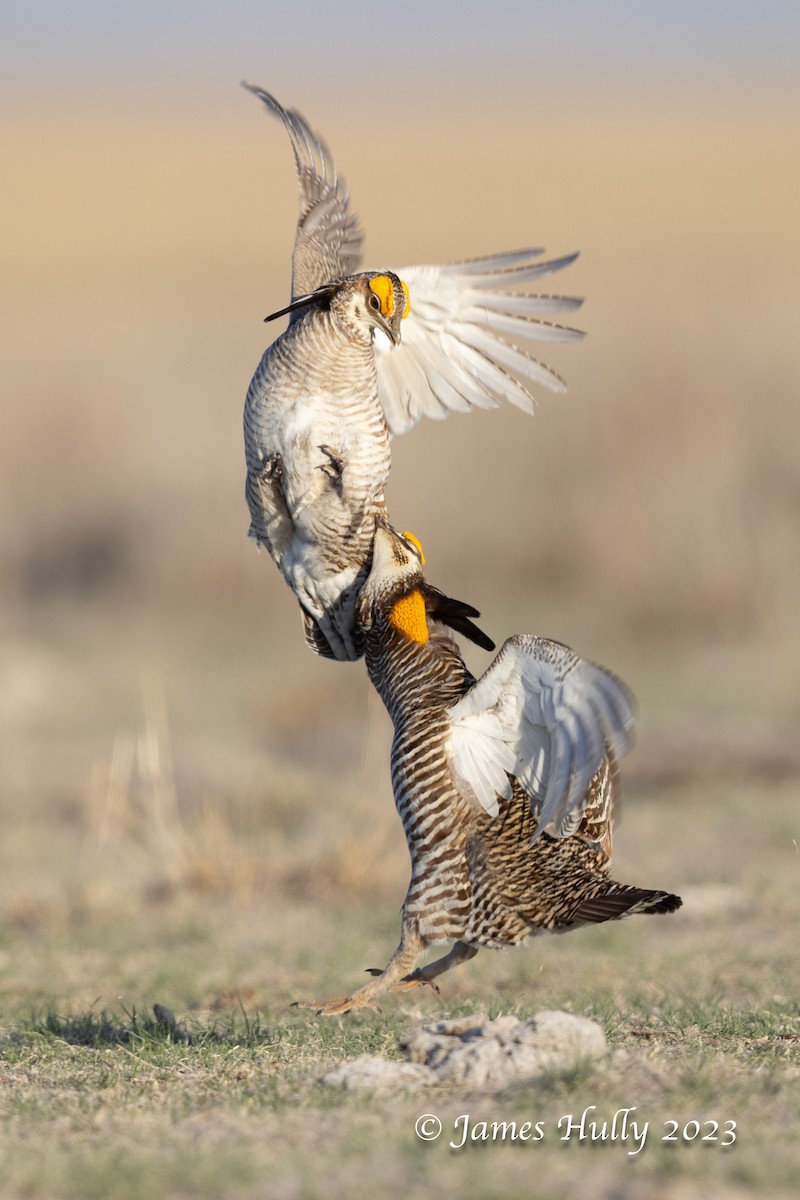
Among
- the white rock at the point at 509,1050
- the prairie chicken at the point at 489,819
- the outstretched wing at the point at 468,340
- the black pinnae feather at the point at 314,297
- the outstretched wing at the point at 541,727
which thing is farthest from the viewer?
the outstretched wing at the point at 468,340

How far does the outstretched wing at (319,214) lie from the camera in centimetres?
504

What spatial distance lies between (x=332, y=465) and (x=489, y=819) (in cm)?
98

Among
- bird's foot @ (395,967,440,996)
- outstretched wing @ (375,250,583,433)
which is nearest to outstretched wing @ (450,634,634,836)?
bird's foot @ (395,967,440,996)

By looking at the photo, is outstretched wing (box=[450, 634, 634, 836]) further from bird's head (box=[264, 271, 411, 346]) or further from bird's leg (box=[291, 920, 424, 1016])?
bird's head (box=[264, 271, 411, 346])

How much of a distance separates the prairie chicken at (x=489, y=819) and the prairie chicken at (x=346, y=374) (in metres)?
0.38

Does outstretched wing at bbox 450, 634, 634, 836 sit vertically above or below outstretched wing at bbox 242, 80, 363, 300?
below

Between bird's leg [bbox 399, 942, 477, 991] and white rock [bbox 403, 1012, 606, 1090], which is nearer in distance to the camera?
white rock [bbox 403, 1012, 606, 1090]

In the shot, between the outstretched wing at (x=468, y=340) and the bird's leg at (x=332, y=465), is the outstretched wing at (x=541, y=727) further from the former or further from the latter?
the outstretched wing at (x=468, y=340)

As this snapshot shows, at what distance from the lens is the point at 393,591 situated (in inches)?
182

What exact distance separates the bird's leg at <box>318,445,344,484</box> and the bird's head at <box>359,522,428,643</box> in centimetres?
20

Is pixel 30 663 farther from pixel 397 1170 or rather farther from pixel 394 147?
pixel 394 147

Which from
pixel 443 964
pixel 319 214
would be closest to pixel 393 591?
pixel 443 964

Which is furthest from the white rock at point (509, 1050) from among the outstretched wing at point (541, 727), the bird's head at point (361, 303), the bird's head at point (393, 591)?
the bird's head at point (361, 303)

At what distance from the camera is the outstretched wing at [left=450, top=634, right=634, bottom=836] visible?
3.96 meters
